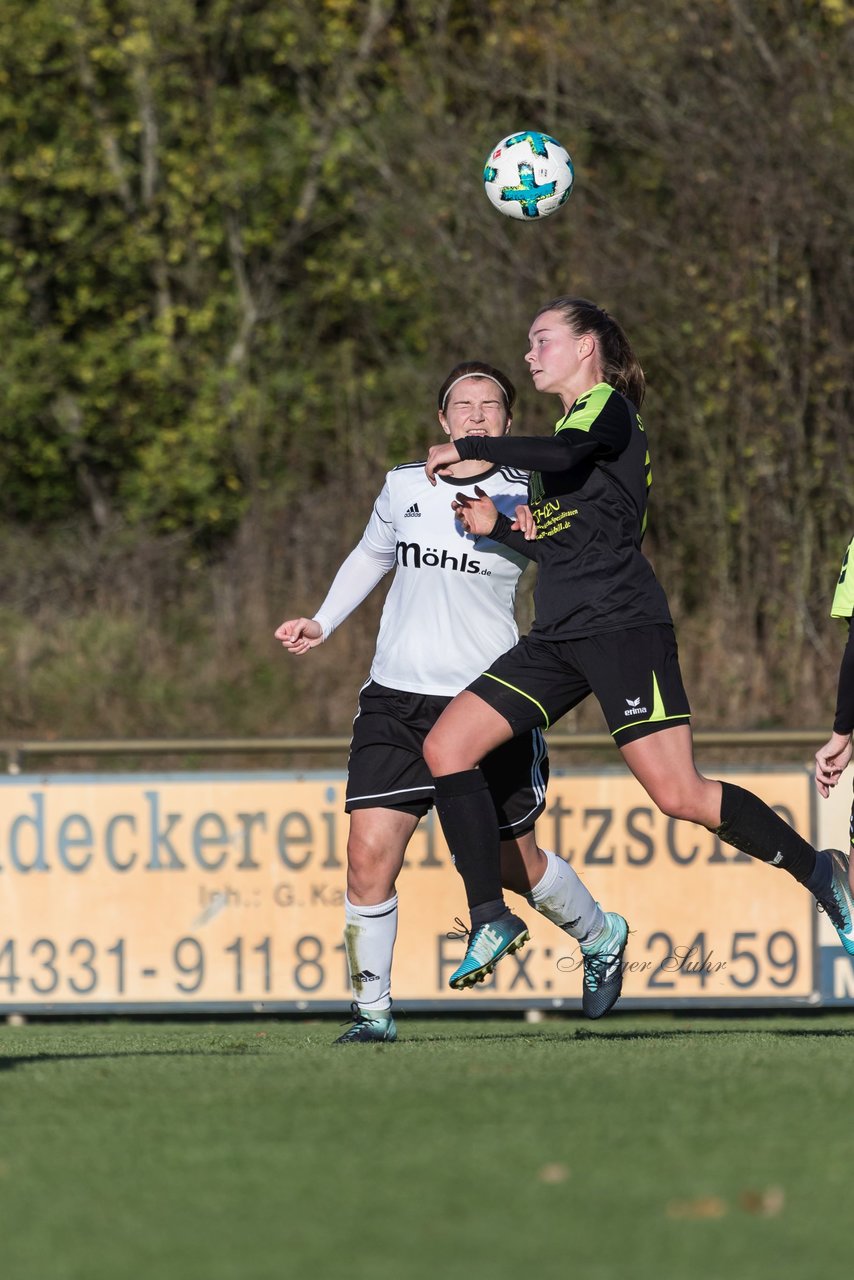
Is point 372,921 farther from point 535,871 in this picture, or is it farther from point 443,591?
point 443,591

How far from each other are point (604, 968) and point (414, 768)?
0.93m

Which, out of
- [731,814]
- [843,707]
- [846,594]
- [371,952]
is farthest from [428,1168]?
[846,594]

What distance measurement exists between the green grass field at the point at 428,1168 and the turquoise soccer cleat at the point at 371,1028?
1238mm

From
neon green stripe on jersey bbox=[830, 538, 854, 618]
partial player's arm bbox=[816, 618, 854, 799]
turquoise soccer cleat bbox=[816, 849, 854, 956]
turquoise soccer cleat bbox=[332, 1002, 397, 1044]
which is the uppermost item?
neon green stripe on jersey bbox=[830, 538, 854, 618]

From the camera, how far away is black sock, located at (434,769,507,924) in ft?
19.7

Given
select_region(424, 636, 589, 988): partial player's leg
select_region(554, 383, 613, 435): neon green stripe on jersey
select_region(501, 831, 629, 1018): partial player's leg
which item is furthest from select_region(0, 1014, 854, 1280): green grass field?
select_region(554, 383, 613, 435): neon green stripe on jersey

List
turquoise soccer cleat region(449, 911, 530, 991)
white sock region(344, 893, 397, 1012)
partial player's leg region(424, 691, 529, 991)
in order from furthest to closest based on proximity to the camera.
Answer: white sock region(344, 893, 397, 1012), partial player's leg region(424, 691, 529, 991), turquoise soccer cleat region(449, 911, 530, 991)

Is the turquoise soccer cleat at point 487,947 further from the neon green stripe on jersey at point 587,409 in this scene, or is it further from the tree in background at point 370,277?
the tree in background at point 370,277

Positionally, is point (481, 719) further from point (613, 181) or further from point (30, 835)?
point (613, 181)

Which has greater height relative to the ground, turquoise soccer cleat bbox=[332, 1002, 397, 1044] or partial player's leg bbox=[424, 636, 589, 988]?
partial player's leg bbox=[424, 636, 589, 988]

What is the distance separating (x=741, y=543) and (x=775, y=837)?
422 inches

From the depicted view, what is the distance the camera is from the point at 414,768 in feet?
21.5

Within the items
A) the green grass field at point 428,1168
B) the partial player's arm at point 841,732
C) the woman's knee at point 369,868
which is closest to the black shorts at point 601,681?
the partial player's arm at point 841,732

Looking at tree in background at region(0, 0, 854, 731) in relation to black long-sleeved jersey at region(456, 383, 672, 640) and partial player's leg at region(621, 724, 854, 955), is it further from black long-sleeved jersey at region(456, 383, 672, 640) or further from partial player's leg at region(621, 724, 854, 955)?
black long-sleeved jersey at region(456, 383, 672, 640)
